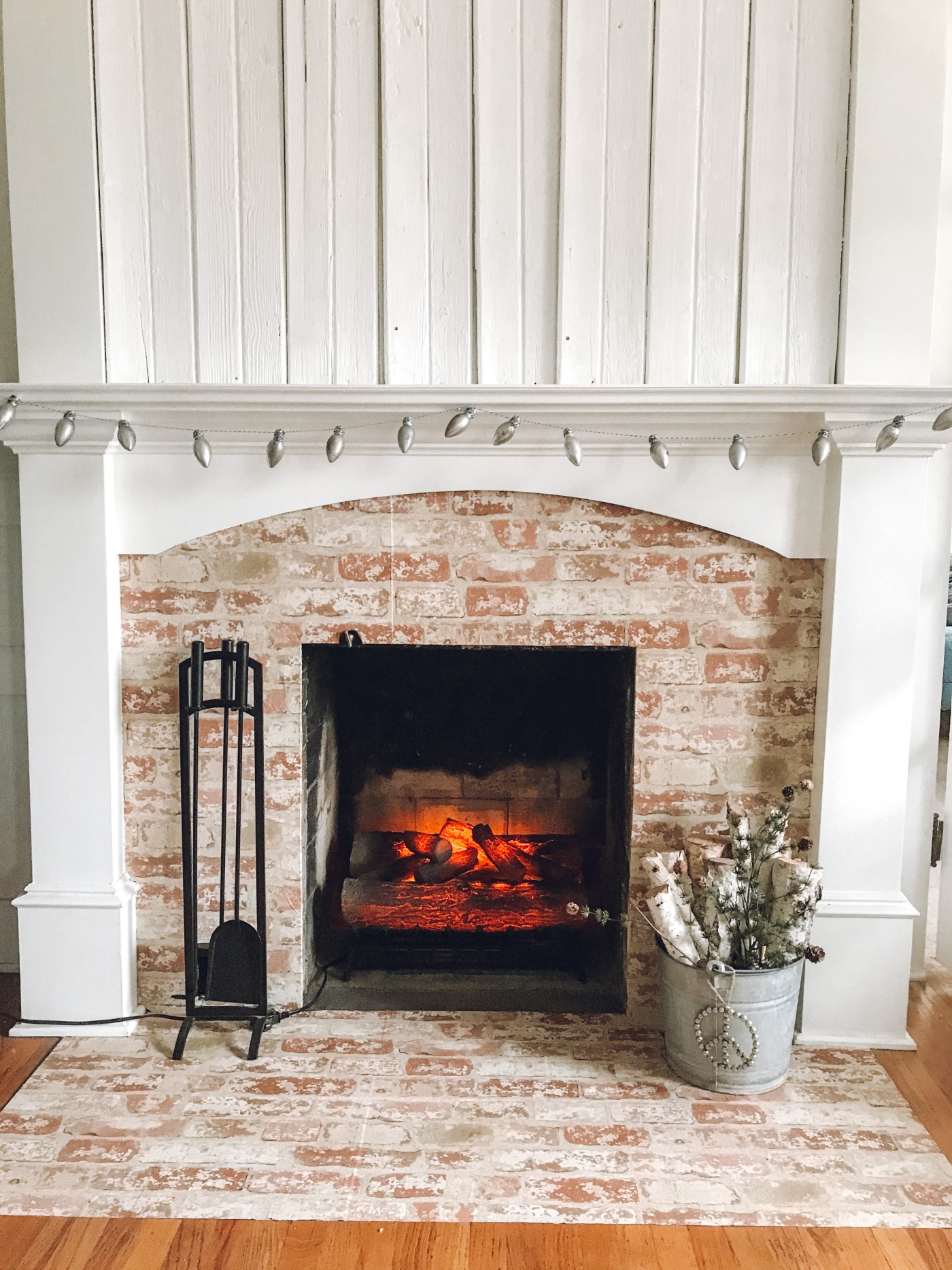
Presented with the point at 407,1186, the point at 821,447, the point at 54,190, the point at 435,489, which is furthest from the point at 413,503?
the point at 407,1186

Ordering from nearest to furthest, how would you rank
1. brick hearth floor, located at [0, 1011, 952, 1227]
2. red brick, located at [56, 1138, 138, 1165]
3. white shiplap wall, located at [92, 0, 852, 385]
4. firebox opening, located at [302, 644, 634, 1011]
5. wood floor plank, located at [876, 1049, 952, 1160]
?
brick hearth floor, located at [0, 1011, 952, 1227], red brick, located at [56, 1138, 138, 1165], wood floor plank, located at [876, 1049, 952, 1160], white shiplap wall, located at [92, 0, 852, 385], firebox opening, located at [302, 644, 634, 1011]

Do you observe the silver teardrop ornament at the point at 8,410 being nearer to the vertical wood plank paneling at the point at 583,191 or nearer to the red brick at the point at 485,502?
the red brick at the point at 485,502

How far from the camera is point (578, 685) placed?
9.51 feet

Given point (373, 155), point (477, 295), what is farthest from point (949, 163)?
point (373, 155)

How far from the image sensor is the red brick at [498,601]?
8.03ft

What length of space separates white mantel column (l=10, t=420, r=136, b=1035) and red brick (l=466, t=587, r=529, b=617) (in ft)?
3.09

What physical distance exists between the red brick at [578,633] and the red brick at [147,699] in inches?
38.5

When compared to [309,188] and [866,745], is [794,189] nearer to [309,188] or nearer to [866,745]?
[309,188]

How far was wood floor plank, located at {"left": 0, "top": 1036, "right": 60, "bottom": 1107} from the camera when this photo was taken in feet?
7.41

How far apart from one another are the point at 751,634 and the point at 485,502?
0.77 m

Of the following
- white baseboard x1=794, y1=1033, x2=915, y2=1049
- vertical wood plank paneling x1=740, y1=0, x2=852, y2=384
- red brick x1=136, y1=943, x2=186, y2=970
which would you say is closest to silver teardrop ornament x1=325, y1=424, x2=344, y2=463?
vertical wood plank paneling x1=740, y1=0, x2=852, y2=384

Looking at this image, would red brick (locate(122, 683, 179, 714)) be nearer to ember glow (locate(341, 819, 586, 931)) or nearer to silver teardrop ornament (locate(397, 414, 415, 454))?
ember glow (locate(341, 819, 586, 931))

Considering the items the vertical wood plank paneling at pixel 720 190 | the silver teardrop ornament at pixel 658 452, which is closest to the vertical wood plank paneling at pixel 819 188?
the vertical wood plank paneling at pixel 720 190

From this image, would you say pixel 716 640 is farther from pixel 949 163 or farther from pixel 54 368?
pixel 54 368
